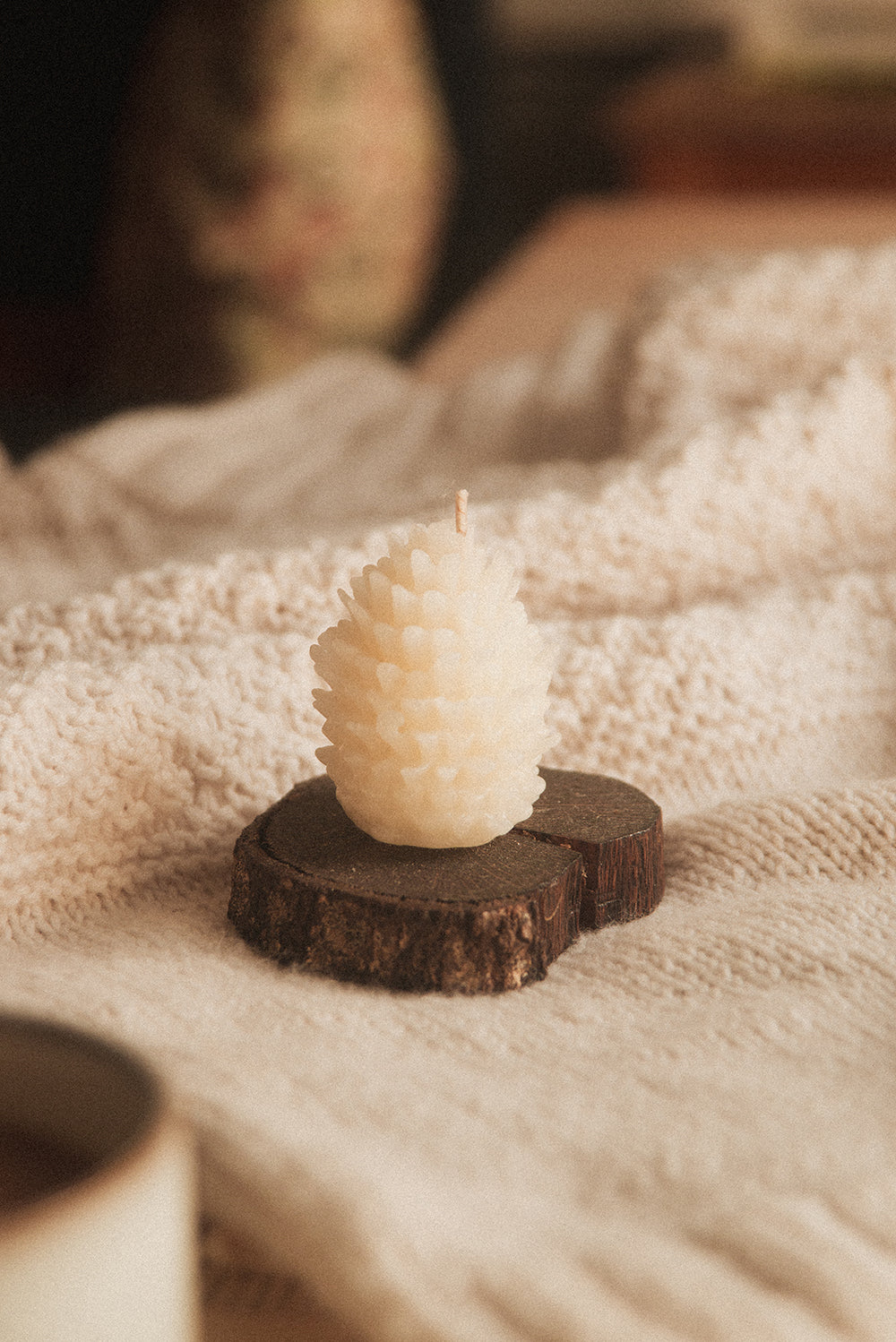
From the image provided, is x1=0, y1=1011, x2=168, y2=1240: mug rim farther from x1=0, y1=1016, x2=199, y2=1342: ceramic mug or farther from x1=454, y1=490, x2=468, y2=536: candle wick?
x1=454, y1=490, x2=468, y2=536: candle wick

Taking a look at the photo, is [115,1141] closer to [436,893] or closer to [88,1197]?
[88,1197]

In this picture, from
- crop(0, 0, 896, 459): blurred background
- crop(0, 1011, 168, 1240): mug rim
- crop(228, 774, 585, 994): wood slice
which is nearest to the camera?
crop(0, 1011, 168, 1240): mug rim

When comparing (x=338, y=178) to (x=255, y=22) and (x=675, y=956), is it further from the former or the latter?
(x=675, y=956)

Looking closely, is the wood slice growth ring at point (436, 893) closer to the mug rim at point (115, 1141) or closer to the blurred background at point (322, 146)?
the mug rim at point (115, 1141)

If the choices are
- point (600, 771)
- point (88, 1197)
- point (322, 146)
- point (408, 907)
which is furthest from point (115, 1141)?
point (322, 146)

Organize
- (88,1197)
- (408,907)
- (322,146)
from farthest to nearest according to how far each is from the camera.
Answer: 1. (322,146)
2. (408,907)
3. (88,1197)

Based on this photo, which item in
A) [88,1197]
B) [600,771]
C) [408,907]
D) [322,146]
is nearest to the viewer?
[88,1197]

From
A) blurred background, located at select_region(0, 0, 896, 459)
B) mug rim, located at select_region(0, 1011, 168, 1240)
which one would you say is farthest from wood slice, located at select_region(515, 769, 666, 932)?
blurred background, located at select_region(0, 0, 896, 459)

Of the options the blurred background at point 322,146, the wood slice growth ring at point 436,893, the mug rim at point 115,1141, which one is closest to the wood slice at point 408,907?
the wood slice growth ring at point 436,893
